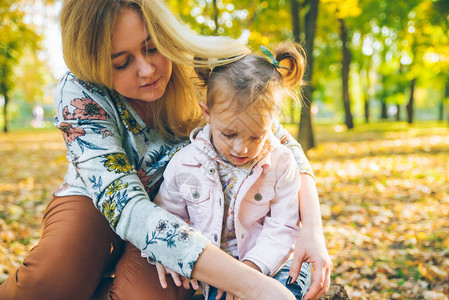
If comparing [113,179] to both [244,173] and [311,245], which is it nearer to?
[244,173]

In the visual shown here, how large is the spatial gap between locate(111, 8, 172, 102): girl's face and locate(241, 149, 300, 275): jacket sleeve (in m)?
0.71

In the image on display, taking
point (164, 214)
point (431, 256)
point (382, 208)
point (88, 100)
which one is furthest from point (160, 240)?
point (382, 208)

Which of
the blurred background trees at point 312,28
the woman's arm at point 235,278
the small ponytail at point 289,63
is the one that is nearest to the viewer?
the woman's arm at point 235,278

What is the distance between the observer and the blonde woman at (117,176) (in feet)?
4.60

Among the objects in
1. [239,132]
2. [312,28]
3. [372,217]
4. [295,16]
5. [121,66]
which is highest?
[295,16]

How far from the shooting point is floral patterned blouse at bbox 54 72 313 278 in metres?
1.41

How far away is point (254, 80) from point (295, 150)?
624mm

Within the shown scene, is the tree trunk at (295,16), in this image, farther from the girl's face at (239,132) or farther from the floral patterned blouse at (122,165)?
the girl's face at (239,132)

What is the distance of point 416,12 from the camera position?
410 inches

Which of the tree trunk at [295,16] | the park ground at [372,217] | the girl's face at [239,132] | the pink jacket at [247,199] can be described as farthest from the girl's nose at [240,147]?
the tree trunk at [295,16]

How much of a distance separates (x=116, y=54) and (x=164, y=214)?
76 centimetres

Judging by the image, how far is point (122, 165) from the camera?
1.60 meters

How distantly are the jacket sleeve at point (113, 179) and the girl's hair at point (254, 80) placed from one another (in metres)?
0.48

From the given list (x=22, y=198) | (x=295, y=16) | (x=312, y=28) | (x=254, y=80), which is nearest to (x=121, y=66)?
Result: (x=254, y=80)
